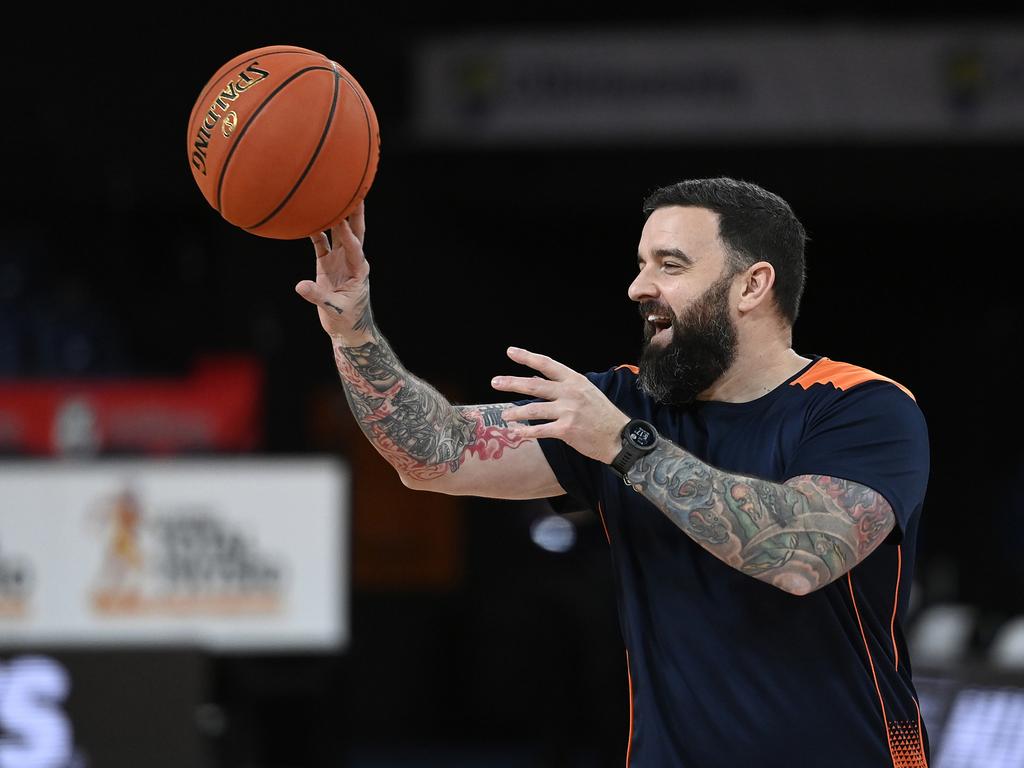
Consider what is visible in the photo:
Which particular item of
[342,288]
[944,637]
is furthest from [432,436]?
[944,637]

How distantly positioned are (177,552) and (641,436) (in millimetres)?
5443

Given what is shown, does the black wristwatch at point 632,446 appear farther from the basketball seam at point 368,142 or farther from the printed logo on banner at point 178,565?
the printed logo on banner at point 178,565

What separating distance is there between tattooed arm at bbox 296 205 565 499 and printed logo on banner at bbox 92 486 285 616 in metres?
4.69

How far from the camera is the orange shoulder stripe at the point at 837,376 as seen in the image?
297 cm

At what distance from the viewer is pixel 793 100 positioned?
35.6ft

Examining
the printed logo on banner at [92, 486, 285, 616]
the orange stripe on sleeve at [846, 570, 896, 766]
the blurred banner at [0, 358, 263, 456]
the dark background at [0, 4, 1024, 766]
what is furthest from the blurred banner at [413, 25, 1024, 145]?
the orange stripe on sleeve at [846, 570, 896, 766]

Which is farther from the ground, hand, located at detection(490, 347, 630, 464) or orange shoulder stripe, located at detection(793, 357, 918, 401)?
orange shoulder stripe, located at detection(793, 357, 918, 401)

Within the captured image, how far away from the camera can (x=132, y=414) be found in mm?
10922

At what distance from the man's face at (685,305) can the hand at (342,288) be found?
588mm

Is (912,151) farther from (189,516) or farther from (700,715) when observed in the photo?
(700,715)

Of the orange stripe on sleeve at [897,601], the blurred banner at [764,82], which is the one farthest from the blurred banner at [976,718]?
the blurred banner at [764,82]

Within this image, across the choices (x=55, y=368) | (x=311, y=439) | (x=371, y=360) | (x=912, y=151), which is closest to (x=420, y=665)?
(x=311, y=439)

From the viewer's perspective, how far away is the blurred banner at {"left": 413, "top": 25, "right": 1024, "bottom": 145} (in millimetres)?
10805

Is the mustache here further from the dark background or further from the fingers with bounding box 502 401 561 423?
the dark background
